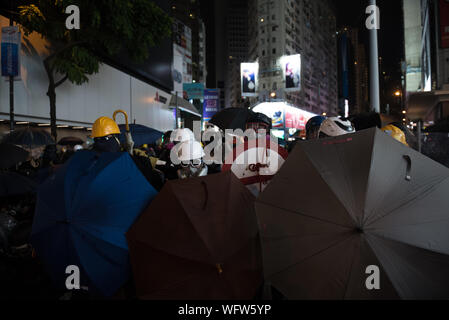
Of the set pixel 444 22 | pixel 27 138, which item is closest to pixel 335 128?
pixel 27 138

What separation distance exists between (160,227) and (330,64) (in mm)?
126553

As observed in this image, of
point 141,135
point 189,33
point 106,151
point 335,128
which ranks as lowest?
point 106,151

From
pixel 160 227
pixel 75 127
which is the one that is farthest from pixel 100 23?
pixel 160 227

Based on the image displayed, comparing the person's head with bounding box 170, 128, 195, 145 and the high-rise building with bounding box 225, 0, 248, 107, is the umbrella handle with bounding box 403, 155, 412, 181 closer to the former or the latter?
the person's head with bounding box 170, 128, 195, 145

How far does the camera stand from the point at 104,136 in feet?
15.0

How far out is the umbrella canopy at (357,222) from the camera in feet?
5.66

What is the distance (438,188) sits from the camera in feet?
6.60

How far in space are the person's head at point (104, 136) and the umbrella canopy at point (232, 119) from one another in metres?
2.95

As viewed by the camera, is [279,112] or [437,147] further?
[279,112]

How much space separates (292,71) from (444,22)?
1073 inches

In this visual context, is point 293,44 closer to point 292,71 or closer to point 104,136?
point 292,71

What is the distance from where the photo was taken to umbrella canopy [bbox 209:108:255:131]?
705 centimetres

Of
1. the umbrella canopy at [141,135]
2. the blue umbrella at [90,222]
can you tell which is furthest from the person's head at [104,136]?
the umbrella canopy at [141,135]

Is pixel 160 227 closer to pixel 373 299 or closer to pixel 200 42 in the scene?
pixel 373 299
